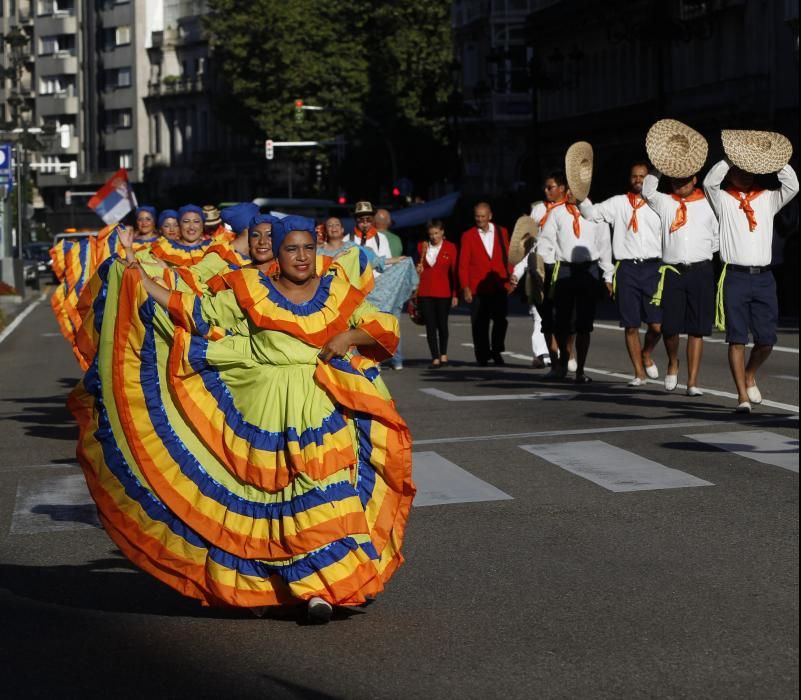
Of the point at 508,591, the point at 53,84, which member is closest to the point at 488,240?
the point at 508,591

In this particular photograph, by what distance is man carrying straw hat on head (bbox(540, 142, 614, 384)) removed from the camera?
18.5 metres

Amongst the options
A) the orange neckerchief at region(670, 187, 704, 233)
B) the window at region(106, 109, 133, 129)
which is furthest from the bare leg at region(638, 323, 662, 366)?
the window at region(106, 109, 133, 129)

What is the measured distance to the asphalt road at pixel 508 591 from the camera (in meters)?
6.39

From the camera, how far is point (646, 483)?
1104 centimetres

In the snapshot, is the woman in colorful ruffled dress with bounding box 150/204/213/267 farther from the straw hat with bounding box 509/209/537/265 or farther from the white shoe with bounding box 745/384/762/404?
the straw hat with bounding box 509/209/537/265

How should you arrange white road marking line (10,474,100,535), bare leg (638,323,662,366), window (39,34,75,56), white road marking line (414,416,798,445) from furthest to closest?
window (39,34,75,56), bare leg (638,323,662,366), white road marking line (414,416,798,445), white road marking line (10,474,100,535)

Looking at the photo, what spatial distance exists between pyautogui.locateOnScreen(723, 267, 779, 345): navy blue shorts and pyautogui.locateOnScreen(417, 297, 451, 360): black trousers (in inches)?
293

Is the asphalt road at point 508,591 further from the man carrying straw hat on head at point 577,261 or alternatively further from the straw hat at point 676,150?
the man carrying straw hat on head at point 577,261

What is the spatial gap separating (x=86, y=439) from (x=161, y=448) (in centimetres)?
46

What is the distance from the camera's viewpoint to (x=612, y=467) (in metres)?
11.8

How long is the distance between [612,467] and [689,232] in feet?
14.3

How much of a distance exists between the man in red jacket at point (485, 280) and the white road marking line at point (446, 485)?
9.00 m

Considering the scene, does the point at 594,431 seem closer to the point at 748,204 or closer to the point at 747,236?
the point at 747,236

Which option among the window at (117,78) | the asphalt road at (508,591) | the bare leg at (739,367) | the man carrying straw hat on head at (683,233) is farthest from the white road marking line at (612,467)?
the window at (117,78)
